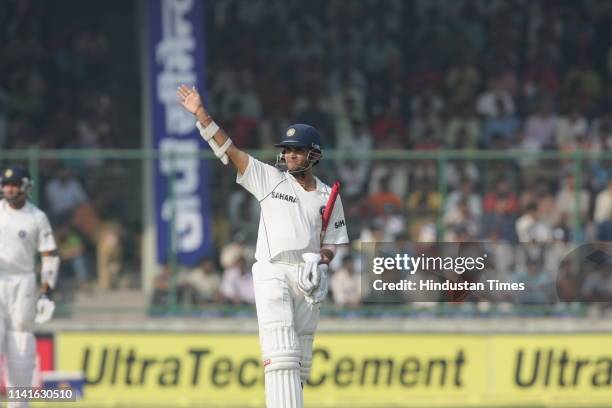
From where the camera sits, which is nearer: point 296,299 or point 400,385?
point 296,299

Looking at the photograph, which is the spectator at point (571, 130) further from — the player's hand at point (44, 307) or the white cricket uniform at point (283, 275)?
the white cricket uniform at point (283, 275)

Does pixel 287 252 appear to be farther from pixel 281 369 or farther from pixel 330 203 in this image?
pixel 281 369

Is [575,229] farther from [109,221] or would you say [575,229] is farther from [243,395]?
[109,221]

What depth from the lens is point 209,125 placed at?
10.3 m

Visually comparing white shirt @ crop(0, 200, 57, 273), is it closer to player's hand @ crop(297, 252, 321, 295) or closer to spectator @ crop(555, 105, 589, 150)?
player's hand @ crop(297, 252, 321, 295)

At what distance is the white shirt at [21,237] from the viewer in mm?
13180

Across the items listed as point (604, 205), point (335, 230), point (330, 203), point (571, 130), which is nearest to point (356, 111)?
point (571, 130)

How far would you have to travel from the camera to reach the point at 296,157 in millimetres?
10664

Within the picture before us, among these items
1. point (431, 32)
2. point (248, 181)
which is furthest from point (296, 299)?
point (431, 32)

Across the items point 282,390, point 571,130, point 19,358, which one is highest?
point 571,130

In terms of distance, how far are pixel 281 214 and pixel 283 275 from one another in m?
0.45

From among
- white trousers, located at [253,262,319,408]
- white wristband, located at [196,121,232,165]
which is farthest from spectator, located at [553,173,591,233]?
white wristband, located at [196,121,232,165]

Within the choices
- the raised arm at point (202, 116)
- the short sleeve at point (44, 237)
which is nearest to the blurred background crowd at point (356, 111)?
the short sleeve at point (44, 237)

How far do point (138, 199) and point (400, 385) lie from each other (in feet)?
12.4
